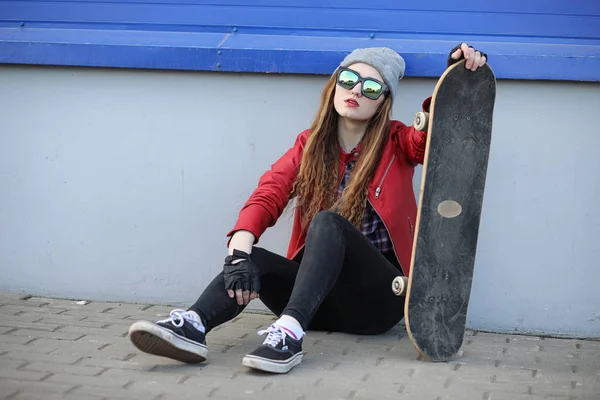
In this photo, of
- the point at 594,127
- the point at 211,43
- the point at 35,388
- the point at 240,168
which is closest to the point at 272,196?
the point at 240,168

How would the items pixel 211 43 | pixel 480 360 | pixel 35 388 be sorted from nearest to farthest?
1. pixel 35 388
2. pixel 480 360
3. pixel 211 43

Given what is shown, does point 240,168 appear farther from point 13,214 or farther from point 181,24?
point 13,214

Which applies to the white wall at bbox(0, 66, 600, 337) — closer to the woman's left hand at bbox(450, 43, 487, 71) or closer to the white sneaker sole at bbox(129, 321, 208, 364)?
the woman's left hand at bbox(450, 43, 487, 71)

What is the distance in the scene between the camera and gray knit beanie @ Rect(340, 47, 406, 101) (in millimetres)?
4016

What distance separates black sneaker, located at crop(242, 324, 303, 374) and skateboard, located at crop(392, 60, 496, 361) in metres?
0.46

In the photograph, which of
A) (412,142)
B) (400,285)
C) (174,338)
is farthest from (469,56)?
(174,338)

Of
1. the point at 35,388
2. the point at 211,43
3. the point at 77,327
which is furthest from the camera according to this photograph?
the point at 211,43

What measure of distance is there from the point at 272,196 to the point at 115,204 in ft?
3.52

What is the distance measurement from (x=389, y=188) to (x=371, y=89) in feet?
1.39

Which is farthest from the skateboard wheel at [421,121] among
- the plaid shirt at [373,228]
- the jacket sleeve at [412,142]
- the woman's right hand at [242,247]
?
the woman's right hand at [242,247]

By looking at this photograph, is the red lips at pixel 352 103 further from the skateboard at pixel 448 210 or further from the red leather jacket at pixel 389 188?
the skateboard at pixel 448 210

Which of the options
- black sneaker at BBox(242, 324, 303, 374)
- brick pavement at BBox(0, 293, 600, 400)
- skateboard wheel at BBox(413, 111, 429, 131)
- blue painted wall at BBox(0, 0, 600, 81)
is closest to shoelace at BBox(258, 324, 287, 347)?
black sneaker at BBox(242, 324, 303, 374)

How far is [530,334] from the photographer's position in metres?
4.41

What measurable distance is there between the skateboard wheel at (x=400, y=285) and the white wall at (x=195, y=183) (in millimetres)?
833
